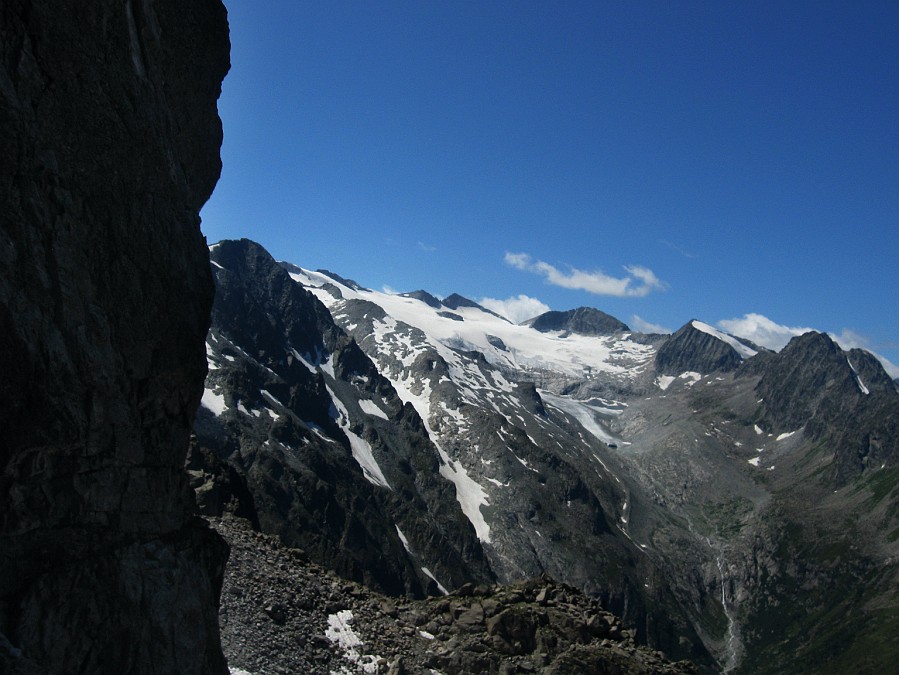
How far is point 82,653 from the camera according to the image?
19.8 meters

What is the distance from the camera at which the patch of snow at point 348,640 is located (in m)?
37.0

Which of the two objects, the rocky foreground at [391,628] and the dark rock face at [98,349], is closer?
the dark rock face at [98,349]

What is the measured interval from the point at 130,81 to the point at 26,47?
3914 millimetres

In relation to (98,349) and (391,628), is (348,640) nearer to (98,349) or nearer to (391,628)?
(391,628)

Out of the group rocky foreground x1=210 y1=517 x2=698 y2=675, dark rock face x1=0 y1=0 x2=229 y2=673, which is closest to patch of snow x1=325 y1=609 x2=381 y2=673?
rocky foreground x1=210 y1=517 x2=698 y2=675

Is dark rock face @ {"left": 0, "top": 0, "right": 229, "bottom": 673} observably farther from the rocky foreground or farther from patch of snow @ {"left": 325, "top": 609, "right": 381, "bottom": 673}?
patch of snow @ {"left": 325, "top": 609, "right": 381, "bottom": 673}

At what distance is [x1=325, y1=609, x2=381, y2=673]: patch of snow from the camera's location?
37031 mm

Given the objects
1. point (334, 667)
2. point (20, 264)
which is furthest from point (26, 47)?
point (334, 667)

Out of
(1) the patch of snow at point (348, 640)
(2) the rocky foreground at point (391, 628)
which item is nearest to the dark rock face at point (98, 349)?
(2) the rocky foreground at point (391, 628)

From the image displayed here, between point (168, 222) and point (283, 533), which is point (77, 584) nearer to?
point (168, 222)

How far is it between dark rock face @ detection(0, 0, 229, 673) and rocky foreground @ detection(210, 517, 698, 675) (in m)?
10.7

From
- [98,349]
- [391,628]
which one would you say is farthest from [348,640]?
[98,349]

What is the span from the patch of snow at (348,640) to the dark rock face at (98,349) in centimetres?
1249

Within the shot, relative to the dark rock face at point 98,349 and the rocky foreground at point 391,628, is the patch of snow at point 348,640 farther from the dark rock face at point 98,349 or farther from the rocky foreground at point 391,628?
the dark rock face at point 98,349
